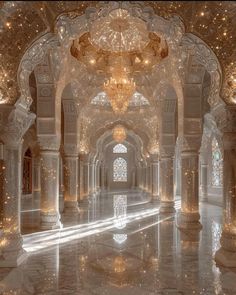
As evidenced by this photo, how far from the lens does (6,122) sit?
6.21 metres

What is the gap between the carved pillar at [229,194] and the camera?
6141 mm

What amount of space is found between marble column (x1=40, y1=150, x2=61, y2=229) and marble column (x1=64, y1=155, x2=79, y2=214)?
396cm

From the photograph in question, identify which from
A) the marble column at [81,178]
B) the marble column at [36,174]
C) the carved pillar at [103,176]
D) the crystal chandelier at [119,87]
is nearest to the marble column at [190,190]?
the crystal chandelier at [119,87]

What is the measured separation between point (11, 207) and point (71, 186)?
7722 mm

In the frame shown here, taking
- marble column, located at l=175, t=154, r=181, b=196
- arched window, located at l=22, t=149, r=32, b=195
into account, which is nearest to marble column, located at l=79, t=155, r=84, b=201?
arched window, located at l=22, t=149, r=32, b=195

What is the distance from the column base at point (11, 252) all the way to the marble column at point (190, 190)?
5066 millimetres

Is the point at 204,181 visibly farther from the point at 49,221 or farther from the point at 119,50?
the point at 49,221

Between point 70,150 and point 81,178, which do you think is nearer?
point 70,150

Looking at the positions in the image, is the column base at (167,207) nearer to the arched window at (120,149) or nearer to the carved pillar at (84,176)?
the carved pillar at (84,176)

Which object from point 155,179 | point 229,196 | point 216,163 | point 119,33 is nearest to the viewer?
point 229,196

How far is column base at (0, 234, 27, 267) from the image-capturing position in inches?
235

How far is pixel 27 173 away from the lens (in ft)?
74.7

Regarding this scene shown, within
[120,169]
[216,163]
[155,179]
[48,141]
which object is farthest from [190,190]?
[120,169]

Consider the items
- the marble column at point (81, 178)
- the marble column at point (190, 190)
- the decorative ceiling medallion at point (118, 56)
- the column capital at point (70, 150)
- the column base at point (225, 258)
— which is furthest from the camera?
the marble column at point (81, 178)
